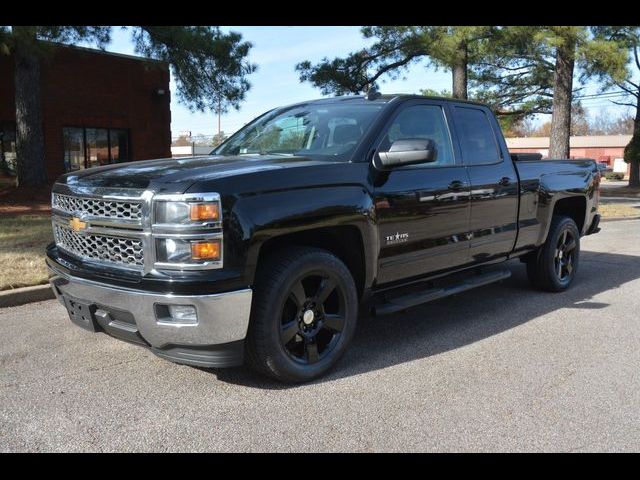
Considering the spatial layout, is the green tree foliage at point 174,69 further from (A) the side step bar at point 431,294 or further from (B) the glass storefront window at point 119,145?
(A) the side step bar at point 431,294

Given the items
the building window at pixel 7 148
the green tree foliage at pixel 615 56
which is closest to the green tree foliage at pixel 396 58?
the green tree foliage at pixel 615 56

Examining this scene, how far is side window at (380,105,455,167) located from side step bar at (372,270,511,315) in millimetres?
1031

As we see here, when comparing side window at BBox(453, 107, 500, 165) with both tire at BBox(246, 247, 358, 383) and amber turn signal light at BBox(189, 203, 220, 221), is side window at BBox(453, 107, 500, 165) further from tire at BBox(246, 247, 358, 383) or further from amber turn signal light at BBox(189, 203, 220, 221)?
amber turn signal light at BBox(189, 203, 220, 221)

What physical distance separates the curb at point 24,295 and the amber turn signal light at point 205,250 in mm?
3332

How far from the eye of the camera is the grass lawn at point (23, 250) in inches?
246

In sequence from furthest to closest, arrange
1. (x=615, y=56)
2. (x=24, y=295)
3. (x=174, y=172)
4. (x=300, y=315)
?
(x=615, y=56) → (x=24, y=295) → (x=300, y=315) → (x=174, y=172)

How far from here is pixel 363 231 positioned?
4203 millimetres

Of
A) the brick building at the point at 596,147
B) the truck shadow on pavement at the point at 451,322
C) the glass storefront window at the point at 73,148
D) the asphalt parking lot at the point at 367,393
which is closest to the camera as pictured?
the asphalt parking lot at the point at 367,393

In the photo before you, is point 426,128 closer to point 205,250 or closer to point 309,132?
point 309,132

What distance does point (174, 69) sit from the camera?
16.8 metres

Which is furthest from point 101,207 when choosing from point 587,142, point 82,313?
point 587,142

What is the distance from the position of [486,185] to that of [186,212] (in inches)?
117

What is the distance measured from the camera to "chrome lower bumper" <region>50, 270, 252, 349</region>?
3398mm

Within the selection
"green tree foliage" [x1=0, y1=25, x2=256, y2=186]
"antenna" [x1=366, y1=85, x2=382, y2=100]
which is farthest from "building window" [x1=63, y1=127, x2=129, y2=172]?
"antenna" [x1=366, y1=85, x2=382, y2=100]
